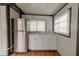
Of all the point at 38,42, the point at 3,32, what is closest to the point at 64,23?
the point at 38,42

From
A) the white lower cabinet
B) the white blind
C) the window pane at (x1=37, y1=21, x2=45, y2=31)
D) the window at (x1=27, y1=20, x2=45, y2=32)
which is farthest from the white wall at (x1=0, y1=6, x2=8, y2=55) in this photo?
the window pane at (x1=37, y1=21, x2=45, y2=31)

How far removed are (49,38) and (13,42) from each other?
4.92 feet

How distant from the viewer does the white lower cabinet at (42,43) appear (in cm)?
416

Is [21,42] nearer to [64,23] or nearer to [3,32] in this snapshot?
[3,32]

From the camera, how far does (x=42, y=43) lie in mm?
4188

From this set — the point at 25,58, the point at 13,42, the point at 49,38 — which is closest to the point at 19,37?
the point at 13,42

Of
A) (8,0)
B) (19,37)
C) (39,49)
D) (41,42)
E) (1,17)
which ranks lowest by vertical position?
(39,49)

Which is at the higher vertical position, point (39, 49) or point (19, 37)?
point (19, 37)

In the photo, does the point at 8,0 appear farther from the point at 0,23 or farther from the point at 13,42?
the point at 13,42

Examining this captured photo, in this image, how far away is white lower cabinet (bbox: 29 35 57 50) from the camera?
4164 mm

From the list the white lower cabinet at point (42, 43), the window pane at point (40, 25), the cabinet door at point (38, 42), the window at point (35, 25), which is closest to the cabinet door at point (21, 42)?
the white lower cabinet at point (42, 43)

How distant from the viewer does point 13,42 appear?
3.86 metres

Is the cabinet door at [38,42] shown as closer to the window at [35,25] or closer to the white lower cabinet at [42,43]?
the white lower cabinet at [42,43]

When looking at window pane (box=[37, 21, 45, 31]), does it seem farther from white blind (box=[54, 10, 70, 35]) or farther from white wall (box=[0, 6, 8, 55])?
white wall (box=[0, 6, 8, 55])
